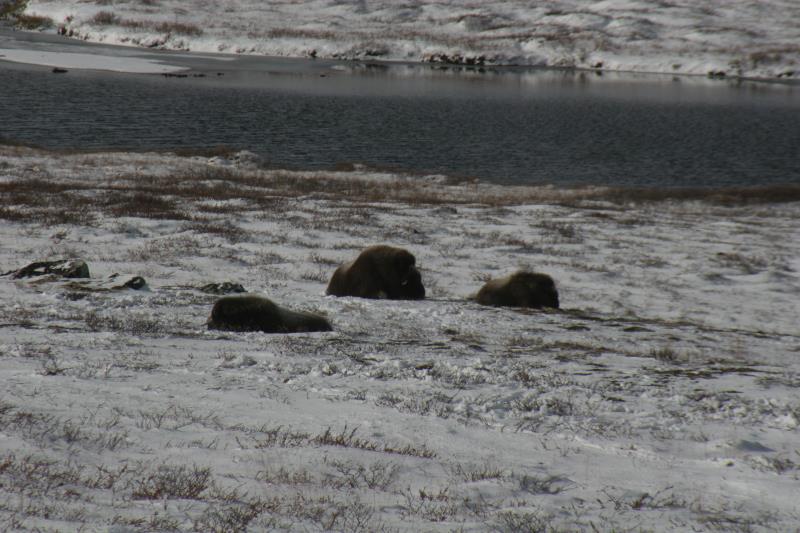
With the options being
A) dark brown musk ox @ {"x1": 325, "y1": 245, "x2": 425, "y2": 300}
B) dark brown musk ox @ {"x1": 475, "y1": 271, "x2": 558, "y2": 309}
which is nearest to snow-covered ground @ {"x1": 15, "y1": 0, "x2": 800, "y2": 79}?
dark brown musk ox @ {"x1": 475, "y1": 271, "x2": 558, "y2": 309}

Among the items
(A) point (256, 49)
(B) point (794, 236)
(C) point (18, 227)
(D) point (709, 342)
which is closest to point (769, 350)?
(D) point (709, 342)

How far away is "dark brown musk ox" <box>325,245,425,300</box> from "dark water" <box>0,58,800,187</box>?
28675 millimetres

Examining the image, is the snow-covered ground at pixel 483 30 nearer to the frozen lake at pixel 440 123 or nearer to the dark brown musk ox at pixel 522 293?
the frozen lake at pixel 440 123

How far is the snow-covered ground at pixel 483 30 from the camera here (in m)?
107

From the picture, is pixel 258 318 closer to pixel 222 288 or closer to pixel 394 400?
pixel 222 288

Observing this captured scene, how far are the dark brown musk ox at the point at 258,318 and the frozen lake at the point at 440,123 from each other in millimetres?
32879

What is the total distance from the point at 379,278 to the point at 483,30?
113847 mm

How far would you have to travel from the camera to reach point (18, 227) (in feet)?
71.5

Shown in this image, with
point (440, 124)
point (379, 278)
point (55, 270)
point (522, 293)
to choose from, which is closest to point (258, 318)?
point (379, 278)

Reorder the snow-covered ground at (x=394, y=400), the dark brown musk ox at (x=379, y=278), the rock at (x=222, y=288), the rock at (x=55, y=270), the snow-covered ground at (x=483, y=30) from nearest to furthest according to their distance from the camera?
the snow-covered ground at (x=394, y=400) → the rock at (x=222, y=288) → the rock at (x=55, y=270) → the dark brown musk ox at (x=379, y=278) → the snow-covered ground at (x=483, y=30)

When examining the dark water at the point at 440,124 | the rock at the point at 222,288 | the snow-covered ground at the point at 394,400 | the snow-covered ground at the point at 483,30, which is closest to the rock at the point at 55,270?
the snow-covered ground at the point at 394,400

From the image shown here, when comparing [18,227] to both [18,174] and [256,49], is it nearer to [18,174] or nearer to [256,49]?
[18,174]

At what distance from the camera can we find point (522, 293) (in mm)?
15930

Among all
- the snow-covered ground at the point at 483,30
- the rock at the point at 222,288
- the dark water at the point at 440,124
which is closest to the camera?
the rock at the point at 222,288
